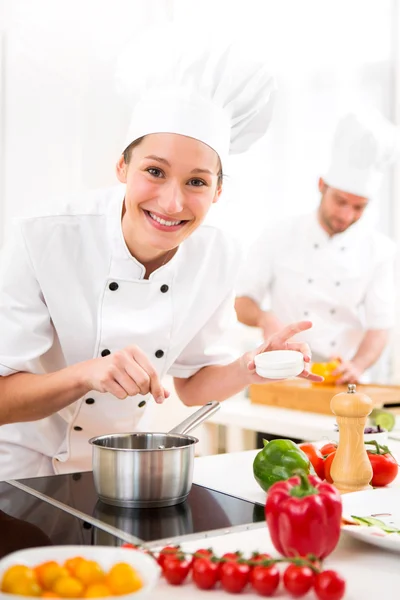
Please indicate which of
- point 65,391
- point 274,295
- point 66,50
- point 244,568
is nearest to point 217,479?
point 65,391

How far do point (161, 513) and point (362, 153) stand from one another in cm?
291

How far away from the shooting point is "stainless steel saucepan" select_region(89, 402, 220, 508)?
1.35 metres

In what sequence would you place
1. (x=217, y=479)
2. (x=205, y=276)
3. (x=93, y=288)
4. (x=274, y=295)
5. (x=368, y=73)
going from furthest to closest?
(x=368, y=73), (x=274, y=295), (x=205, y=276), (x=93, y=288), (x=217, y=479)

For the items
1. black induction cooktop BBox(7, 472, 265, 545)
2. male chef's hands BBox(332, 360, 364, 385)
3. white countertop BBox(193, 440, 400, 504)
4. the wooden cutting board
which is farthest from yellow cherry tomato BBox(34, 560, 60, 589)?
male chef's hands BBox(332, 360, 364, 385)

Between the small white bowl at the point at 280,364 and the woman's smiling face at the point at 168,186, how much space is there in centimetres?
36

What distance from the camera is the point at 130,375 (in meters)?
1.48

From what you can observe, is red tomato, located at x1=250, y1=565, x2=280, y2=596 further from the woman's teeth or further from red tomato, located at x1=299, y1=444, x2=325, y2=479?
the woman's teeth

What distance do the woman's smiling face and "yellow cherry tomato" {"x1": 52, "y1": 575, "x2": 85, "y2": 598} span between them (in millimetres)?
961

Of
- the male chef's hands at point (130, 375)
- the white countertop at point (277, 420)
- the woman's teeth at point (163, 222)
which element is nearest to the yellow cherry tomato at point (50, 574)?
the male chef's hands at point (130, 375)

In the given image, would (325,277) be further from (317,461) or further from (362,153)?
(317,461)

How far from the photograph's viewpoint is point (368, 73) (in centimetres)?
500

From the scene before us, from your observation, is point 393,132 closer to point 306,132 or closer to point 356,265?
point 356,265

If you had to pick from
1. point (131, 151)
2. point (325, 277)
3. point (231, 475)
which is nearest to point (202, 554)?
point (231, 475)

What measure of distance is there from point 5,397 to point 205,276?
0.60 meters
